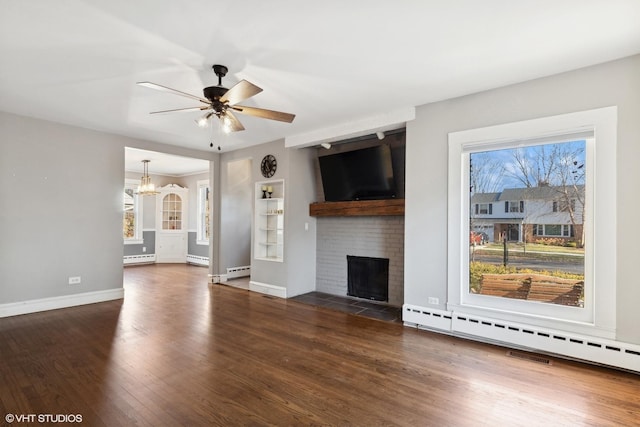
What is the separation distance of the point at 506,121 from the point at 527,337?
2149mm

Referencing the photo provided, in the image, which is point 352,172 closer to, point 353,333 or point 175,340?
point 353,333

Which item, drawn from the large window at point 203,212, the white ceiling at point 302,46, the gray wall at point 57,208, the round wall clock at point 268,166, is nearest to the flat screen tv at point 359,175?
the round wall clock at point 268,166

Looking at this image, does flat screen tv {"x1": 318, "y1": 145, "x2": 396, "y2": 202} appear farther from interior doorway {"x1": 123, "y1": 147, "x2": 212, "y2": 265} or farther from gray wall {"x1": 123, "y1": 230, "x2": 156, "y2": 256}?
gray wall {"x1": 123, "y1": 230, "x2": 156, "y2": 256}

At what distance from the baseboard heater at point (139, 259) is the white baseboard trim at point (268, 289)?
4.82 meters

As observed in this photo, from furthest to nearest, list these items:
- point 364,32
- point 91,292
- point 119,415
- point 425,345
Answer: point 91,292 → point 425,345 → point 364,32 → point 119,415

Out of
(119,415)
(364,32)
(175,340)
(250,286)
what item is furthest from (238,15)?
(250,286)

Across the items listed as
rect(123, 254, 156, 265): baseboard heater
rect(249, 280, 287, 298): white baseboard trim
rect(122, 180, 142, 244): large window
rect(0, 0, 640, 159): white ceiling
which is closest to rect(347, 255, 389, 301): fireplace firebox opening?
rect(249, 280, 287, 298): white baseboard trim

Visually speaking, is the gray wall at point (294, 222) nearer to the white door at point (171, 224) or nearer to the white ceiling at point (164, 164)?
the white ceiling at point (164, 164)

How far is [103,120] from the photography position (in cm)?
439

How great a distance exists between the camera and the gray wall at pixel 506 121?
263 cm

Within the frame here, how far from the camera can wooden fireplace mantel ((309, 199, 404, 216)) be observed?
440 cm

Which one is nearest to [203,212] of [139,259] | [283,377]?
[139,259]

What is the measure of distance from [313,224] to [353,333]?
2456 mm

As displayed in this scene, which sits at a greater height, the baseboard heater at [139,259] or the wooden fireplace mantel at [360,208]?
the wooden fireplace mantel at [360,208]
